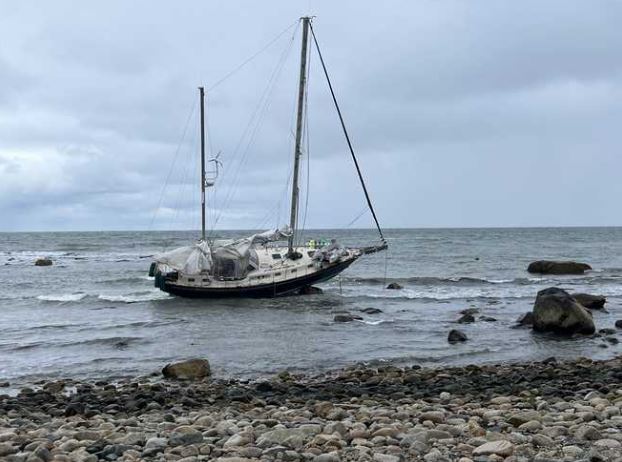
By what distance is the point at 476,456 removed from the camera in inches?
290

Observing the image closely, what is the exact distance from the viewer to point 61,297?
35.5 meters

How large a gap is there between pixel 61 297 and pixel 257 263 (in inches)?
432

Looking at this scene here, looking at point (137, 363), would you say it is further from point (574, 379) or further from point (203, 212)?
point (203, 212)

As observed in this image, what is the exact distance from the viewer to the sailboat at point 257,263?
31969mm

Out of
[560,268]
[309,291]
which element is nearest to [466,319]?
[309,291]

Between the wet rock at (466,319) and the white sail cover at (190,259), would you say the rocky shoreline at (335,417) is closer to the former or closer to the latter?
the wet rock at (466,319)

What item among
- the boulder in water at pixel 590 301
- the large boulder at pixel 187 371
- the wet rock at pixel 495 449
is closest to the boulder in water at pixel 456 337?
the large boulder at pixel 187 371

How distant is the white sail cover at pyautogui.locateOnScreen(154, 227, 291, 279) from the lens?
104ft

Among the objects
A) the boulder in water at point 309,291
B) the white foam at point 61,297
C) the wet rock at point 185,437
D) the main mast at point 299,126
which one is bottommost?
the white foam at point 61,297

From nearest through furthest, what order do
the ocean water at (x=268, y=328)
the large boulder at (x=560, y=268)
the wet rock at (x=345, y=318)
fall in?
the ocean water at (x=268, y=328)
the wet rock at (x=345, y=318)
the large boulder at (x=560, y=268)

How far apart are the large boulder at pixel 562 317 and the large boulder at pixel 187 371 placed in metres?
11.6

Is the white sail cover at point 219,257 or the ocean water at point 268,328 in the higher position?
the white sail cover at point 219,257

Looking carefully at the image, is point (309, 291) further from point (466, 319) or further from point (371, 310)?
point (466, 319)

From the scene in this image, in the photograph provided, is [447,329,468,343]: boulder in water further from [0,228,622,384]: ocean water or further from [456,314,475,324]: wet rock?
[456,314,475,324]: wet rock
